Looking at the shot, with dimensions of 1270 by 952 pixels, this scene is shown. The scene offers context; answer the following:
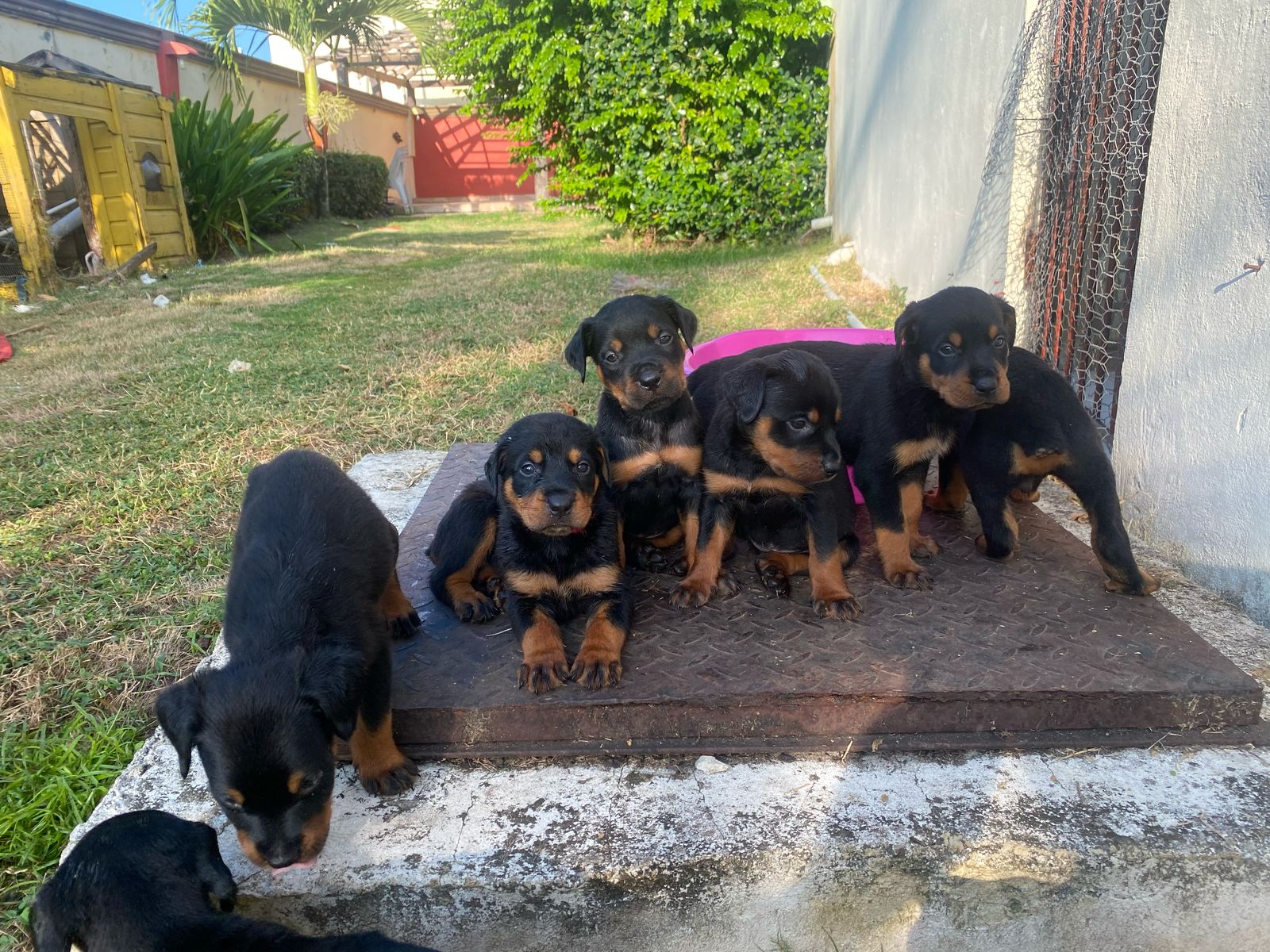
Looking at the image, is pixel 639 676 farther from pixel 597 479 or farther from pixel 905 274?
pixel 905 274

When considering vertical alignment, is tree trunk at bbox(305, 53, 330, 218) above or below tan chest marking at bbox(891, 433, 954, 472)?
above

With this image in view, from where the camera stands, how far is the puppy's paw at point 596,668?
2.50m

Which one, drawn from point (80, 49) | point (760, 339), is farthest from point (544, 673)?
point (80, 49)

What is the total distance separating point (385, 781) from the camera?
234 cm

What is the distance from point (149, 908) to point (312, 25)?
2562 cm

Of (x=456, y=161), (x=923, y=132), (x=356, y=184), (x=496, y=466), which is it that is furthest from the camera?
(x=456, y=161)

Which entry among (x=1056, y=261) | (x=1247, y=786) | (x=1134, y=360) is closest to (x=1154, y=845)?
(x=1247, y=786)

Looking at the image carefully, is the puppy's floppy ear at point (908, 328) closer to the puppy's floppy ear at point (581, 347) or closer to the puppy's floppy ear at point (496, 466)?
the puppy's floppy ear at point (581, 347)

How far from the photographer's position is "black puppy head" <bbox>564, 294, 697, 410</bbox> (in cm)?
313

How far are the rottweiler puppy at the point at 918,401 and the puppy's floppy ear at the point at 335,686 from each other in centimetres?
189

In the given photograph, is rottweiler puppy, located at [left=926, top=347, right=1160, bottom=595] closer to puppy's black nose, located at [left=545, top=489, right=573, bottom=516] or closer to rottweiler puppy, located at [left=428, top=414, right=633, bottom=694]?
rottweiler puppy, located at [left=428, top=414, right=633, bottom=694]

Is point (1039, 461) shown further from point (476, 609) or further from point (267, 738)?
point (267, 738)

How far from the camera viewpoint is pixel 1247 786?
2191 mm

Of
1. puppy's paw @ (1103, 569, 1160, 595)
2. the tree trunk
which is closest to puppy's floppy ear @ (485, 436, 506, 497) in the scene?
puppy's paw @ (1103, 569, 1160, 595)
